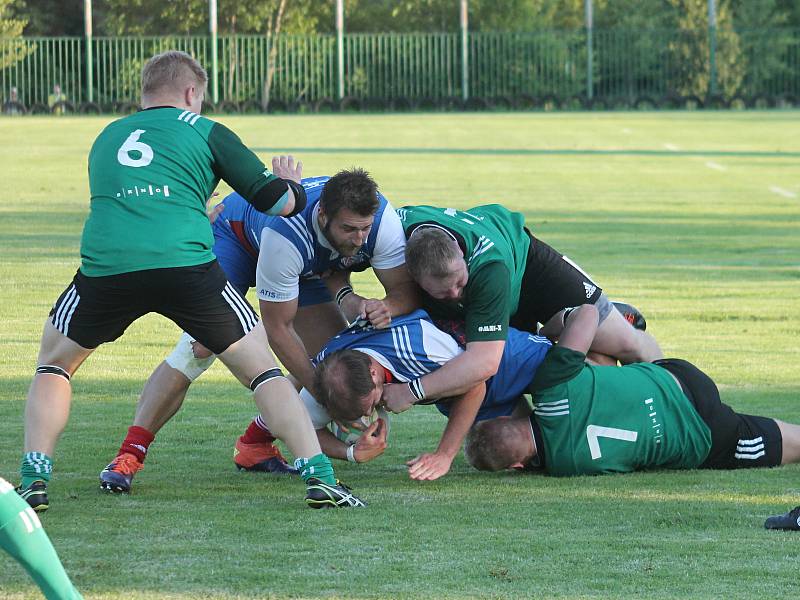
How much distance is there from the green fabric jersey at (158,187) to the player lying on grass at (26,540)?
78.1 inches

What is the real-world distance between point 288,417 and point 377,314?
0.77 meters

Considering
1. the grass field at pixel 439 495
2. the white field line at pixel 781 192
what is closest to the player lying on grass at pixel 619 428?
the grass field at pixel 439 495

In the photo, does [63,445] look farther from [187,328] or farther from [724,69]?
[724,69]

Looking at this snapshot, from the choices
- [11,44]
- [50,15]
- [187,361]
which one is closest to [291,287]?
[187,361]

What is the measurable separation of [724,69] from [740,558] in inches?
2207

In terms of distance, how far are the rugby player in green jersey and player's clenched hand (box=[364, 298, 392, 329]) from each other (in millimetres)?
629

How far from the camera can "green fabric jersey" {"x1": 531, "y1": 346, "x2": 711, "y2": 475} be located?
6.46 m

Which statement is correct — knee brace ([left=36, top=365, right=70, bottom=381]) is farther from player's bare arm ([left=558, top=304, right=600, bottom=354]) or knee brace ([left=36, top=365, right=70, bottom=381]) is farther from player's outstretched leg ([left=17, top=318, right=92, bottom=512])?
player's bare arm ([left=558, top=304, right=600, bottom=354])

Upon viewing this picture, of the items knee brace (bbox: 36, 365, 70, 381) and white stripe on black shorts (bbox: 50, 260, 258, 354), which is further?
knee brace (bbox: 36, 365, 70, 381)

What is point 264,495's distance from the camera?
20.4 feet

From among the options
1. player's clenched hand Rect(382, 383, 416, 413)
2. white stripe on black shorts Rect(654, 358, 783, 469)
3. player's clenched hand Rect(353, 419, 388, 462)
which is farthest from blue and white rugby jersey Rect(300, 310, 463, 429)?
white stripe on black shorts Rect(654, 358, 783, 469)

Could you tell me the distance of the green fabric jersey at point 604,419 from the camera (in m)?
6.46

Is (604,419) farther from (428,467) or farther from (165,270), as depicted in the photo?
(165,270)

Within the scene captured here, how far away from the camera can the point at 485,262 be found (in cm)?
643
